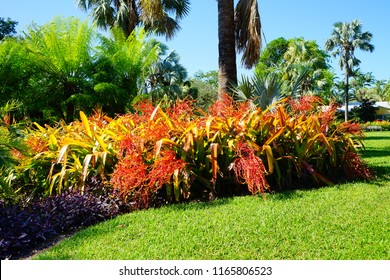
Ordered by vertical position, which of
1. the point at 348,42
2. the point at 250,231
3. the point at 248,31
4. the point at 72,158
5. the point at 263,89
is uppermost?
the point at 348,42

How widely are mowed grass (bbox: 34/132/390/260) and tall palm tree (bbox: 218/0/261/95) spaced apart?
4.08 meters

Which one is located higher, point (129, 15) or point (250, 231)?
point (129, 15)

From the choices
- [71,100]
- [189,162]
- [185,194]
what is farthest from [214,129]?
Result: [71,100]

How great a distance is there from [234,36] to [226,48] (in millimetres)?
439

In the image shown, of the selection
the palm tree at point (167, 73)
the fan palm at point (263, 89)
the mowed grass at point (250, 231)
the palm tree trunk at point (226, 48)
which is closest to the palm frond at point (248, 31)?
the palm tree trunk at point (226, 48)

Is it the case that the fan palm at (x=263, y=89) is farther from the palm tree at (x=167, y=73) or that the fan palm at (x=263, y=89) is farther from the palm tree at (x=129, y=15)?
the palm tree at (x=167, y=73)

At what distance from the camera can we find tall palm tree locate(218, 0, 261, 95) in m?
8.16

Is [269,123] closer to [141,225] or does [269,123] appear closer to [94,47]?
[141,225]

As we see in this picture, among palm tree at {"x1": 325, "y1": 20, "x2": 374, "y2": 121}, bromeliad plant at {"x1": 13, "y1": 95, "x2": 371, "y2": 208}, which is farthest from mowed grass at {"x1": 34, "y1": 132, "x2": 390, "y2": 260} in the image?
palm tree at {"x1": 325, "y1": 20, "x2": 374, "y2": 121}

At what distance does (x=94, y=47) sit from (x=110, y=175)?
6530mm

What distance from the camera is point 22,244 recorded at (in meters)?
3.56

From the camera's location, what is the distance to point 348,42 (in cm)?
3575

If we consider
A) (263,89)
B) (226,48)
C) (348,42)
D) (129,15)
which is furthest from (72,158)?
(348,42)

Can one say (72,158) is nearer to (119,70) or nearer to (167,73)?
(119,70)
